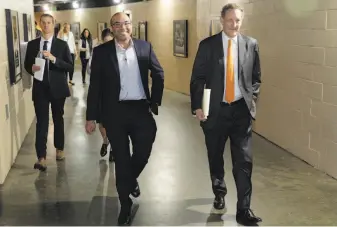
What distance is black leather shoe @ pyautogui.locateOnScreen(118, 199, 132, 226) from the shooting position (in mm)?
3645

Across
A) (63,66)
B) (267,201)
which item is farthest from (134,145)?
(63,66)

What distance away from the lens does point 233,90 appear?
3.58m

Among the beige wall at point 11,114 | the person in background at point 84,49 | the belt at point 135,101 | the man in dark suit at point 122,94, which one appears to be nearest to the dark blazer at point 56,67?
the beige wall at point 11,114

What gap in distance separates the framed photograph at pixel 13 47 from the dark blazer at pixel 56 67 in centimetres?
28

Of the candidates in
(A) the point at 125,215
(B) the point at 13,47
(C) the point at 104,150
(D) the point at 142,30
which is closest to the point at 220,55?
(A) the point at 125,215

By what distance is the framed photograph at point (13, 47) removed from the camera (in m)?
5.36

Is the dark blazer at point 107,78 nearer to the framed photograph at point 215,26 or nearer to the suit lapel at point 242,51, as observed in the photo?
the suit lapel at point 242,51

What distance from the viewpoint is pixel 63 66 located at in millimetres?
5156

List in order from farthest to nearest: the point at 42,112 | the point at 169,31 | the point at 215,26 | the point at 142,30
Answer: the point at 142,30
the point at 169,31
the point at 215,26
the point at 42,112

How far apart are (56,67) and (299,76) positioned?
2.75 metres

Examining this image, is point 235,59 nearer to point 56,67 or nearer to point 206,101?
point 206,101

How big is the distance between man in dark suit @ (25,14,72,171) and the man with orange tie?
199 centimetres

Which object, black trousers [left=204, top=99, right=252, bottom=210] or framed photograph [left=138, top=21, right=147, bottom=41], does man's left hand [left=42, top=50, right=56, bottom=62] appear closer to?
black trousers [left=204, top=99, right=252, bottom=210]

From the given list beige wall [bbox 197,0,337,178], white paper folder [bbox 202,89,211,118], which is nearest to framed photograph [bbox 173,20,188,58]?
beige wall [bbox 197,0,337,178]
